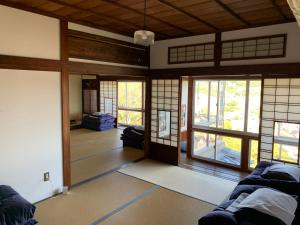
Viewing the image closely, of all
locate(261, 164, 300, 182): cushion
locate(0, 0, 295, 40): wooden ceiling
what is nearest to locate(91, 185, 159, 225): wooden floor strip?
locate(261, 164, 300, 182): cushion

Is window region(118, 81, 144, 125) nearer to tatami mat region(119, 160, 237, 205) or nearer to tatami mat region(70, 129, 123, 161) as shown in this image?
tatami mat region(70, 129, 123, 161)

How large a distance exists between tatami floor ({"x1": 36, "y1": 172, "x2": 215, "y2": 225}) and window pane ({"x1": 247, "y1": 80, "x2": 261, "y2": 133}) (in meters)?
2.32

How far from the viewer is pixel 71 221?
316 centimetres

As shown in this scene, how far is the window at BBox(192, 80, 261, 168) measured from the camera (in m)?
5.11

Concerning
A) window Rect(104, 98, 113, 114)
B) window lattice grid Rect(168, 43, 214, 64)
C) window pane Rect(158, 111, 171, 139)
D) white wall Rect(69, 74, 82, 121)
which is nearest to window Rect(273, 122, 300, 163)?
window lattice grid Rect(168, 43, 214, 64)

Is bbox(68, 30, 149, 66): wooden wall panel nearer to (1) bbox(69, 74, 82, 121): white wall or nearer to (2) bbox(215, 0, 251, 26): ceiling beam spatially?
(2) bbox(215, 0, 251, 26): ceiling beam

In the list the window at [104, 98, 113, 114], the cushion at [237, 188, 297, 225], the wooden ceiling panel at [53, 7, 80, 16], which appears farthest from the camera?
the window at [104, 98, 113, 114]

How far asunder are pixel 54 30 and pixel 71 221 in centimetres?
295

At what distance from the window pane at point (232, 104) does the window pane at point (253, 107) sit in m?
0.15

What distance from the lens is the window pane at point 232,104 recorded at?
5277 millimetres

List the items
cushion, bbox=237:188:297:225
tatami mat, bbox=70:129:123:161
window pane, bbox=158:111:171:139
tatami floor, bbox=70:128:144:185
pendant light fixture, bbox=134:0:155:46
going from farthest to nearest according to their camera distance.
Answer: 1. tatami mat, bbox=70:129:123:161
2. window pane, bbox=158:111:171:139
3. tatami floor, bbox=70:128:144:185
4. pendant light fixture, bbox=134:0:155:46
5. cushion, bbox=237:188:297:225

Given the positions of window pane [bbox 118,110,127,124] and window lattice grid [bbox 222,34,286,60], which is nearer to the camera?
window lattice grid [bbox 222,34,286,60]

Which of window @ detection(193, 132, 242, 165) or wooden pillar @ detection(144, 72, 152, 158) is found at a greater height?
wooden pillar @ detection(144, 72, 152, 158)

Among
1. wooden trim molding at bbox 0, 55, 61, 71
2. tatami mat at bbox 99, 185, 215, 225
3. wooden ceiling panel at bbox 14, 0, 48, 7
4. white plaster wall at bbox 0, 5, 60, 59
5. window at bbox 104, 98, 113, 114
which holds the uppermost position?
wooden ceiling panel at bbox 14, 0, 48, 7
